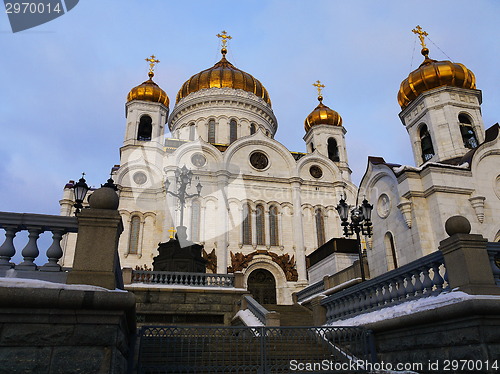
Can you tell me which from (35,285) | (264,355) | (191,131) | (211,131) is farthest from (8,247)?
(191,131)

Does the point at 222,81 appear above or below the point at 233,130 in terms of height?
above

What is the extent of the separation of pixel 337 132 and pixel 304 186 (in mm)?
9298

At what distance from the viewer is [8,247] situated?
498 cm

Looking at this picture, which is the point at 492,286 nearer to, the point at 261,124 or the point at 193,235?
the point at 193,235

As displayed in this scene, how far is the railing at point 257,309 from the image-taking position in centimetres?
1195

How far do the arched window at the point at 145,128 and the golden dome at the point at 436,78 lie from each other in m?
21.3

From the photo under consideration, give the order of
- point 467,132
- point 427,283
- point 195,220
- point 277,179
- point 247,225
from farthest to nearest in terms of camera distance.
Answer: point 277,179 → point 247,225 → point 195,220 → point 467,132 → point 427,283

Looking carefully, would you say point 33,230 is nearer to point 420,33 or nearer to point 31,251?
point 31,251

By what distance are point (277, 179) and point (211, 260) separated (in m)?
8.40

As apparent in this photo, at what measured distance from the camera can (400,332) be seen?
600 cm

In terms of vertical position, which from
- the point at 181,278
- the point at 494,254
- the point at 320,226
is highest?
the point at 320,226

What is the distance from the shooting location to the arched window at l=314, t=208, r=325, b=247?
94.8 ft

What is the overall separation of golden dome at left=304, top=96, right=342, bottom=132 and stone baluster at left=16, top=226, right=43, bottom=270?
34.3m

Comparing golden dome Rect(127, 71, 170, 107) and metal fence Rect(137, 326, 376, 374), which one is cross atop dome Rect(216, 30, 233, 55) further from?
metal fence Rect(137, 326, 376, 374)
